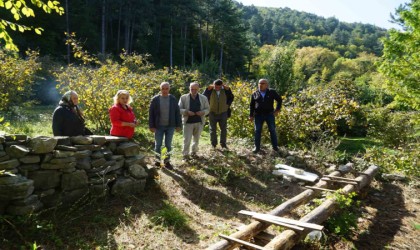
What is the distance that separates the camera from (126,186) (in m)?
5.12

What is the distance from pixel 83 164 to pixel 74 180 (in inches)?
10.6

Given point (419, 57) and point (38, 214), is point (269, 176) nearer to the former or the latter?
point (38, 214)

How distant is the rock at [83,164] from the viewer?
469 centimetres

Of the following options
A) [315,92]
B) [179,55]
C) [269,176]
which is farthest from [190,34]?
[269,176]

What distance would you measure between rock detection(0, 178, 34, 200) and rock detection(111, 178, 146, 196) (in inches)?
52.4

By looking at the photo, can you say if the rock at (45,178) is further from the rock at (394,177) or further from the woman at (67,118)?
the rock at (394,177)

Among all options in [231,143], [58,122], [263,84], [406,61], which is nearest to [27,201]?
[58,122]

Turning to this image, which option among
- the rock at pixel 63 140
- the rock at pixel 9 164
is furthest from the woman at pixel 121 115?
the rock at pixel 9 164

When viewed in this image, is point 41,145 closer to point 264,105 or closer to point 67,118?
point 67,118

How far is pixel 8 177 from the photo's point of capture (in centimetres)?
384

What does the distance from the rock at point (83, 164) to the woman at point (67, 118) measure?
68 centimetres

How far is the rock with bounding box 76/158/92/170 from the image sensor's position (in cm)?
469

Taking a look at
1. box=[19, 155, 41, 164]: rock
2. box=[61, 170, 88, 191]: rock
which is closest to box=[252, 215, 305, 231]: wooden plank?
box=[61, 170, 88, 191]: rock

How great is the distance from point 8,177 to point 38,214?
1.92 ft
